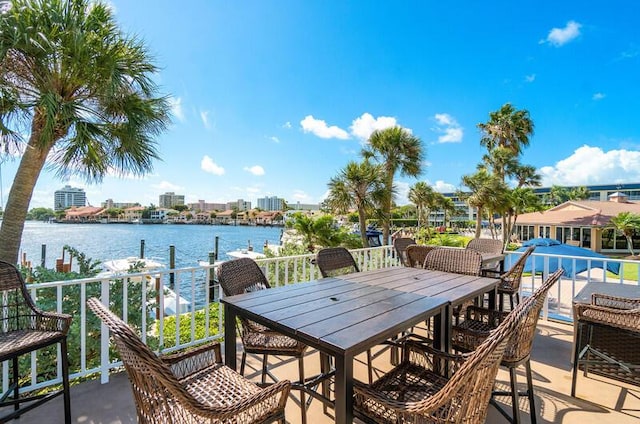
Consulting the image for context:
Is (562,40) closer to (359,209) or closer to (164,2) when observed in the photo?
(359,209)

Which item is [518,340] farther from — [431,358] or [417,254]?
[417,254]

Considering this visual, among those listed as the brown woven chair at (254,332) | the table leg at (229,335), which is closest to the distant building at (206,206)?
the brown woven chair at (254,332)

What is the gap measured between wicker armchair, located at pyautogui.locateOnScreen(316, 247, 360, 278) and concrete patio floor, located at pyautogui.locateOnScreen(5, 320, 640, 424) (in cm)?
85

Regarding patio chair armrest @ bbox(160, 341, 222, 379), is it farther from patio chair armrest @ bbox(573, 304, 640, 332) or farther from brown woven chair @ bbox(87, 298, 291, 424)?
patio chair armrest @ bbox(573, 304, 640, 332)

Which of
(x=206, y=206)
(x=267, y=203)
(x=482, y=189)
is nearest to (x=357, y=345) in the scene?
(x=482, y=189)

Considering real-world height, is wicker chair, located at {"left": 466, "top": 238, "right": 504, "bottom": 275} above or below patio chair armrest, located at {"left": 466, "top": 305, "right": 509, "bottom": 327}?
above

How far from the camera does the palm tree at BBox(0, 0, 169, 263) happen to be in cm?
322

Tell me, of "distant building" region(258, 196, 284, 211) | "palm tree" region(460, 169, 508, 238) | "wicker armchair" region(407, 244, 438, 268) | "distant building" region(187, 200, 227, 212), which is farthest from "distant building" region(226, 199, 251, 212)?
"wicker armchair" region(407, 244, 438, 268)

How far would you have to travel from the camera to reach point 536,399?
2.32m

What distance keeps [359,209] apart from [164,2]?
7.43m

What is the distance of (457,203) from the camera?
49.0m

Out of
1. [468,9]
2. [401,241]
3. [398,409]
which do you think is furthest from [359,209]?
[398,409]

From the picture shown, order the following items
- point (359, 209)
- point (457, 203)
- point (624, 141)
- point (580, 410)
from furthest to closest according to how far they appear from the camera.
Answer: point (457, 203), point (624, 141), point (359, 209), point (580, 410)

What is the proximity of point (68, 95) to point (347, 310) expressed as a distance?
4.10m
